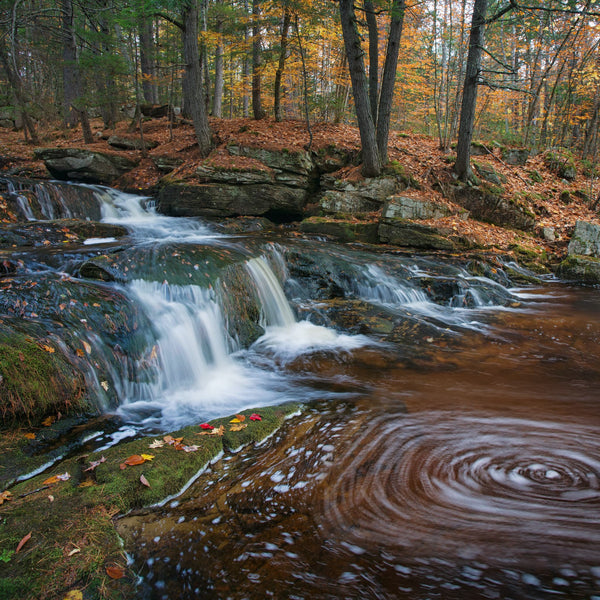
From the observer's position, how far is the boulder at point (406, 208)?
35.8 feet

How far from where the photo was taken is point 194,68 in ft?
38.9

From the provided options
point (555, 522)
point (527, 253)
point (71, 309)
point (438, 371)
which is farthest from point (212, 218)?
point (555, 522)

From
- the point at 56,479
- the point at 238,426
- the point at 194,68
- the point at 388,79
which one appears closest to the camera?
the point at 56,479

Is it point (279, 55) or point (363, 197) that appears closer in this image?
point (363, 197)

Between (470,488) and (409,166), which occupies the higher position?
(409,166)

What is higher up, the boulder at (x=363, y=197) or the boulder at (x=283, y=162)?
the boulder at (x=283, y=162)

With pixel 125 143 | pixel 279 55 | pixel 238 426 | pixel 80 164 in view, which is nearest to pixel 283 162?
pixel 279 55

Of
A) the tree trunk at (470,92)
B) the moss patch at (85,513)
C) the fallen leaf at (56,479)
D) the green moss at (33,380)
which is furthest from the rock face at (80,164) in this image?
the fallen leaf at (56,479)

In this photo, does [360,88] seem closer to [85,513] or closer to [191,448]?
[191,448]

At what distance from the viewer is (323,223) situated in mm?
11406

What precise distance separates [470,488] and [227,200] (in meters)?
10.6

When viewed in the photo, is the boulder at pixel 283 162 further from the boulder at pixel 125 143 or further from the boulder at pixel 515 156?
the boulder at pixel 515 156

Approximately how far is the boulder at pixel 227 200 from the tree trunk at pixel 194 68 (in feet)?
7.86

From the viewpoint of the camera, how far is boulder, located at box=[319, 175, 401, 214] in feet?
39.0
